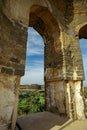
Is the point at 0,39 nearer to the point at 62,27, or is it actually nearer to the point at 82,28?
the point at 62,27

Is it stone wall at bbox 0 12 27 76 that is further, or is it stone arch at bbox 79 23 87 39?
stone arch at bbox 79 23 87 39

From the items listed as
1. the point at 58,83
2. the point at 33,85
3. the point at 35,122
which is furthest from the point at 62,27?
the point at 33,85

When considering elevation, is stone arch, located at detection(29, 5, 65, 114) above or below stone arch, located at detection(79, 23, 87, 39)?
below

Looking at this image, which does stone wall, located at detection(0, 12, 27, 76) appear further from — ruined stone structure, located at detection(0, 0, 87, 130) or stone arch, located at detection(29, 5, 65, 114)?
stone arch, located at detection(29, 5, 65, 114)

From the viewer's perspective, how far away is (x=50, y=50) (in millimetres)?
5484

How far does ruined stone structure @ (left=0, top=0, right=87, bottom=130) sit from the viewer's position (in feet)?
10.0

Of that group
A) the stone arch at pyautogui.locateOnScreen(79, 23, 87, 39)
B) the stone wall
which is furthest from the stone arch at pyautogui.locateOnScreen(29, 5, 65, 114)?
the stone wall

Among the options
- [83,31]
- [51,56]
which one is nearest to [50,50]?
[51,56]

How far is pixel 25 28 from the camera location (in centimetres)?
359

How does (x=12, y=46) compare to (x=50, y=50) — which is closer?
(x=12, y=46)

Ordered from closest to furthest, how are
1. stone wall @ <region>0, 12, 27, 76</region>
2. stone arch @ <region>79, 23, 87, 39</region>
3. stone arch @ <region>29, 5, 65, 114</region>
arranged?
1. stone wall @ <region>0, 12, 27, 76</region>
2. stone arch @ <region>29, 5, 65, 114</region>
3. stone arch @ <region>79, 23, 87, 39</region>

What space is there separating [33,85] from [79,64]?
1059 cm

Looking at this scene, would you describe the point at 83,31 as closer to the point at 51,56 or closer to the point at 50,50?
the point at 50,50

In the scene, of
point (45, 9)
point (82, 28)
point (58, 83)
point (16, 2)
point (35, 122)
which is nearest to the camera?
point (16, 2)
